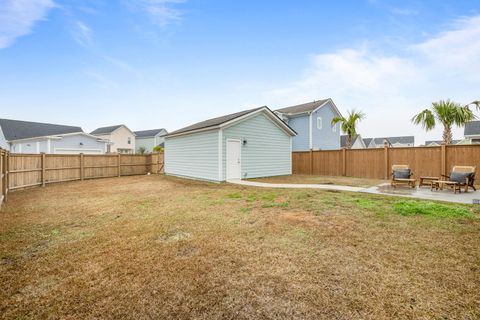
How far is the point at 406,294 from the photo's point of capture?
2480 mm

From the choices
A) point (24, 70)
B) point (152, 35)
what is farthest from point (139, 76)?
point (24, 70)

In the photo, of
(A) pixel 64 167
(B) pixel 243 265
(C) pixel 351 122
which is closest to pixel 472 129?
(C) pixel 351 122

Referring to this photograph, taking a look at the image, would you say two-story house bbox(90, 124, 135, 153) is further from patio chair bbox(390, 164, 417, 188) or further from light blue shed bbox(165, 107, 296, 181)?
patio chair bbox(390, 164, 417, 188)

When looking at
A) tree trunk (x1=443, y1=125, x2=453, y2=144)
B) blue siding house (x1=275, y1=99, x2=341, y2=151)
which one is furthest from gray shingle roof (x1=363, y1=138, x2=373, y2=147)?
tree trunk (x1=443, y1=125, x2=453, y2=144)

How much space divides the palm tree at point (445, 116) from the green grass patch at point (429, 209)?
8.79m

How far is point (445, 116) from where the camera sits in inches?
487

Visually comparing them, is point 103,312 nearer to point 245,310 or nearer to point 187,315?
point 187,315

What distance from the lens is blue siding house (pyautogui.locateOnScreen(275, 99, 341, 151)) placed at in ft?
70.6

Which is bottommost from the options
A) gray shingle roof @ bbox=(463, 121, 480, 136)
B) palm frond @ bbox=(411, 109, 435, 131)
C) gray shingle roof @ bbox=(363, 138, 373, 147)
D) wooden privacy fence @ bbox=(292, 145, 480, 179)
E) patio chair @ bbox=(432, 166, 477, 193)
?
patio chair @ bbox=(432, 166, 477, 193)

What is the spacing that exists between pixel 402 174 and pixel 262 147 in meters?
7.45

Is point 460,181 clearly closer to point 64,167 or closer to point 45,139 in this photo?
point 64,167

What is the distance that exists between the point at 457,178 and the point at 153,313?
11.3 metres

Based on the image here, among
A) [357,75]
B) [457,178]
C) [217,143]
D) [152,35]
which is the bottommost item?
[457,178]

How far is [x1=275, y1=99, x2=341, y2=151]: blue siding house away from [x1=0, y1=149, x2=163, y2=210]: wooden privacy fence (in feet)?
A: 42.5
